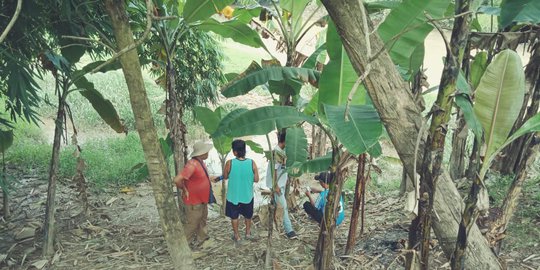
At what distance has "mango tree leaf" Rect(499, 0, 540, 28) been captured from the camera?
204 cm

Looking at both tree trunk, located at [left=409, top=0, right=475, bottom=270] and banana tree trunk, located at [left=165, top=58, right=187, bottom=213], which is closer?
tree trunk, located at [left=409, top=0, right=475, bottom=270]

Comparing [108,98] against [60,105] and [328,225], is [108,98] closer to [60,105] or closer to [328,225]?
[60,105]

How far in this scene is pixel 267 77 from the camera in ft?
10.6

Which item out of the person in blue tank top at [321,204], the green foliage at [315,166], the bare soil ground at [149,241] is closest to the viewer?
the green foliage at [315,166]

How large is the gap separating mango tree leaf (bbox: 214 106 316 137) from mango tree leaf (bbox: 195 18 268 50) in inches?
43.2

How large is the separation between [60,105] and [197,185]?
140cm

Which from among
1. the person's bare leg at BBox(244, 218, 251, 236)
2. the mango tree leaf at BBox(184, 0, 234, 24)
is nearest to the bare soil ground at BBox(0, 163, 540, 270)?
the person's bare leg at BBox(244, 218, 251, 236)

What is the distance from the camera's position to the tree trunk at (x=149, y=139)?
2332mm

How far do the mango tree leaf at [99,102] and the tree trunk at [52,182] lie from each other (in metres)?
0.24

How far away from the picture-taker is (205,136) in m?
9.46

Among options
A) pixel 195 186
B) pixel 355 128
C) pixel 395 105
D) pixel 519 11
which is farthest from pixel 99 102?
pixel 519 11

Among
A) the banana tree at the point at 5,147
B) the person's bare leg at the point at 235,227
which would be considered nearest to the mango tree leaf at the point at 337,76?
the person's bare leg at the point at 235,227

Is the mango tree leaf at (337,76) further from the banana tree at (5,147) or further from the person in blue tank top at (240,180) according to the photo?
the banana tree at (5,147)

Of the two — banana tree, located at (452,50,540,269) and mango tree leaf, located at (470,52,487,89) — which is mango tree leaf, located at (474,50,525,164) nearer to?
banana tree, located at (452,50,540,269)
